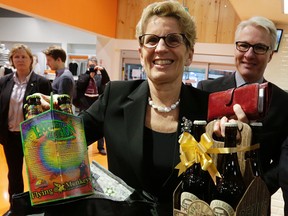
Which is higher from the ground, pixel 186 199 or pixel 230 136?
pixel 230 136

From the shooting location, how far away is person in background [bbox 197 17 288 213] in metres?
1.26

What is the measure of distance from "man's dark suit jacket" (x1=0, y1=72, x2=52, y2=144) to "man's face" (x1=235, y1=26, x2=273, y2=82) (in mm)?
2283

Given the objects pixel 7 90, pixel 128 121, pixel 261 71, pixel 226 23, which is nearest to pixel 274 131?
pixel 261 71

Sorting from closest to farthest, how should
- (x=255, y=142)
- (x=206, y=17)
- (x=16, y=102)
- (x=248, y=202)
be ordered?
(x=248, y=202) < (x=255, y=142) < (x=16, y=102) < (x=206, y=17)

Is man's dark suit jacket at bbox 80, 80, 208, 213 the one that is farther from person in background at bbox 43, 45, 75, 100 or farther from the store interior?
the store interior

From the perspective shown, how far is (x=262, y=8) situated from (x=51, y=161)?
17.3ft

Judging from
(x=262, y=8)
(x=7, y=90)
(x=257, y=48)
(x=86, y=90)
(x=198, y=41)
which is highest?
(x=262, y=8)

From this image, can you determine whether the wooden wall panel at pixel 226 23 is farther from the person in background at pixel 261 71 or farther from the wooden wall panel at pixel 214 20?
the person in background at pixel 261 71

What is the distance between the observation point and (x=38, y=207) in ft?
2.56

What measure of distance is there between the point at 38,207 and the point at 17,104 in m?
2.57

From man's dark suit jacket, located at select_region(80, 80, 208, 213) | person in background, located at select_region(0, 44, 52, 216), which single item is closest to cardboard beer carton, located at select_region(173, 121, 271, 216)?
man's dark suit jacket, located at select_region(80, 80, 208, 213)

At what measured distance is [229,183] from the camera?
72 centimetres

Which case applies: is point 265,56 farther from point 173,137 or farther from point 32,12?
point 32,12

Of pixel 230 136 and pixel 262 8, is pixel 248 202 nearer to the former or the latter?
pixel 230 136
